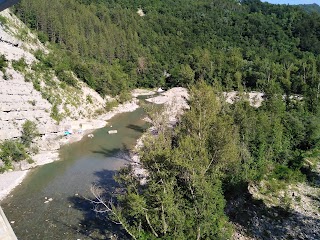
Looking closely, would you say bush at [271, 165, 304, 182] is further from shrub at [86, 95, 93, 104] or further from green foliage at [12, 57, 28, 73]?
green foliage at [12, 57, 28, 73]

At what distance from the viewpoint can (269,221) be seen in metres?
21.0

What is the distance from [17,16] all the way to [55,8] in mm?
12554

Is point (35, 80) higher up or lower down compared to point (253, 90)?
higher up

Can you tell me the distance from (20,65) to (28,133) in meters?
15.6

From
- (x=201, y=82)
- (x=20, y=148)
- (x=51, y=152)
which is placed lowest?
(x=51, y=152)

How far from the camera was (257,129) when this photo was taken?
27.5 metres

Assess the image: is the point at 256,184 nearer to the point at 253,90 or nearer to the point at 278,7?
the point at 253,90

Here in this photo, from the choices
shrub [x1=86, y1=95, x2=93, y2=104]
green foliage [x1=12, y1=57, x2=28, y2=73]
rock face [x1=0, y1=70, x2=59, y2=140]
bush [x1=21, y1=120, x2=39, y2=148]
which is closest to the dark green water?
bush [x1=21, y1=120, x2=39, y2=148]

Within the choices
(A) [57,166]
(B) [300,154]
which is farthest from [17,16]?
(B) [300,154]

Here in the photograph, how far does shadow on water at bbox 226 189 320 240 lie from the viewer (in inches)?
770

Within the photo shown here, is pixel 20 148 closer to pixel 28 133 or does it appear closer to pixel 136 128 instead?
pixel 28 133

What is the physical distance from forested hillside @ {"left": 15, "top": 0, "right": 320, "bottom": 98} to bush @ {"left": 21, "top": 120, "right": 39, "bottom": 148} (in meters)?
19.9

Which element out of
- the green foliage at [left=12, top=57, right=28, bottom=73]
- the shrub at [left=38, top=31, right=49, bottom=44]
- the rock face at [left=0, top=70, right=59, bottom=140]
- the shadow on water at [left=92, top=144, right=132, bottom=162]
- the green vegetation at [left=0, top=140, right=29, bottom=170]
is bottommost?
the shadow on water at [left=92, top=144, right=132, bottom=162]

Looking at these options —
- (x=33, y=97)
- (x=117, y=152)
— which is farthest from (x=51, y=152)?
(x=33, y=97)
